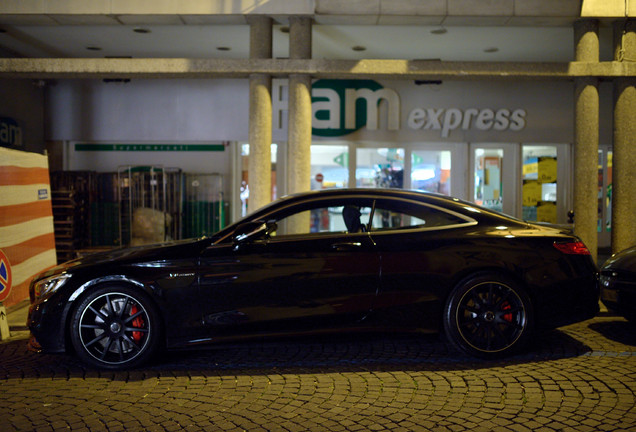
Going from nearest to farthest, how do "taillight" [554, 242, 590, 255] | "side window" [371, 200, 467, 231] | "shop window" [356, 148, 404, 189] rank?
"taillight" [554, 242, 590, 255] < "side window" [371, 200, 467, 231] < "shop window" [356, 148, 404, 189]

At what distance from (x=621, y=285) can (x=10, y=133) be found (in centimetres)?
1185

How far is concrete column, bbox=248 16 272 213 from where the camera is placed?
389 inches

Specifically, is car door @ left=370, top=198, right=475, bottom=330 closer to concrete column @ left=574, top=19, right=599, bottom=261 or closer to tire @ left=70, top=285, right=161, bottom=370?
tire @ left=70, top=285, right=161, bottom=370

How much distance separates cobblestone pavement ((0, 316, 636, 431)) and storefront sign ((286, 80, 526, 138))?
8.74 metres

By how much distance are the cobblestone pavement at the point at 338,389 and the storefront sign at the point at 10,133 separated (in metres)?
7.99

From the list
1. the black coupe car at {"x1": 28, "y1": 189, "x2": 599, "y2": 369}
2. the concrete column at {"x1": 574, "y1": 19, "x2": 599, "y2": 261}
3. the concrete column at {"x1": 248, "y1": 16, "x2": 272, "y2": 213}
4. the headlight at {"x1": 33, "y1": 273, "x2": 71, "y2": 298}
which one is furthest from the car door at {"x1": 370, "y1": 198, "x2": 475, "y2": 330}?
the concrete column at {"x1": 574, "y1": 19, "x2": 599, "y2": 261}

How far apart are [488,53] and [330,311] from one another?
32.1ft

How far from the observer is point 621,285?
19.5ft

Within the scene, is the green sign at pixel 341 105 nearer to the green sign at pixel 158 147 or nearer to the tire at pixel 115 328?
the green sign at pixel 158 147

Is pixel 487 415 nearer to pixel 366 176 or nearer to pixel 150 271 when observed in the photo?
pixel 150 271

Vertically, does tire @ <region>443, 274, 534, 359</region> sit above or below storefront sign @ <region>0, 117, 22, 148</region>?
below

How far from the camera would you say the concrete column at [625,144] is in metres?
9.73

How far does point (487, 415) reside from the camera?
3.87 meters

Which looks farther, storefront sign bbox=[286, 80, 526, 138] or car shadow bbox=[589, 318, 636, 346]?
storefront sign bbox=[286, 80, 526, 138]
